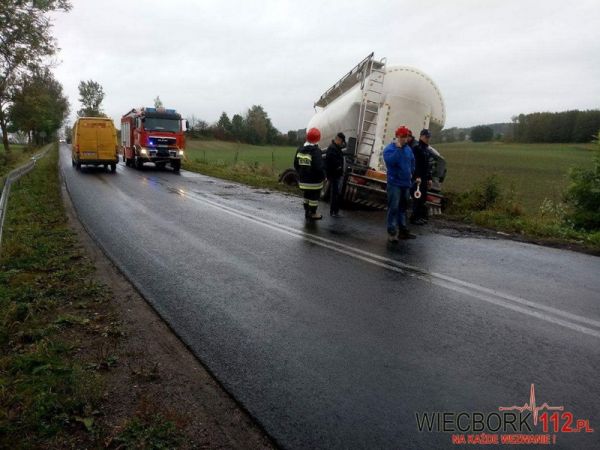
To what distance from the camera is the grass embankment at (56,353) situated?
105 inches

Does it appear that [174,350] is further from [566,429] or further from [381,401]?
[566,429]

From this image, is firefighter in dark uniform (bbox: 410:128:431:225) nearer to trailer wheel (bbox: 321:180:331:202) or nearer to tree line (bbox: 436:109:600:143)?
trailer wheel (bbox: 321:180:331:202)

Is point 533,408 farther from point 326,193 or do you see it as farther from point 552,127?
point 552,127

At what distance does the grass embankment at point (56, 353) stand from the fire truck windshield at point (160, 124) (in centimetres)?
1754

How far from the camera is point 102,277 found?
5.62 m

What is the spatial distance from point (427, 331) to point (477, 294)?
1315mm

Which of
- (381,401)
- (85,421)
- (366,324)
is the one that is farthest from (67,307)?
(381,401)

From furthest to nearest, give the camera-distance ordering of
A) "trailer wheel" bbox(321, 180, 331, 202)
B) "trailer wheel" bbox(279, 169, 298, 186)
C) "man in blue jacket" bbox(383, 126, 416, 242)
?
1. "trailer wheel" bbox(279, 169, 298, 186)
2. "trailer wheel" bbox(321, 180, 331, 202)
3. "man in blue jacket" bbox(383, 126, 416, 242)

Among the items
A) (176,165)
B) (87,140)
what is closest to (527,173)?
(176,165)

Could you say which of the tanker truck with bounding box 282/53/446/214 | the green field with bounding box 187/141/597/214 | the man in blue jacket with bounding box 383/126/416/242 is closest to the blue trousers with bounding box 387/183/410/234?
the man in blue jacket with bounding box 383/126/416/242

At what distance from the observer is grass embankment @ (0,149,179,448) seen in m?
2.66

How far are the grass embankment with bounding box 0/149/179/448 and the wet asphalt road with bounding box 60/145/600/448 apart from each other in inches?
23.0

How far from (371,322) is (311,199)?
5.57m

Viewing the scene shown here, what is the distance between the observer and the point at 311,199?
Result: 9602 mm
